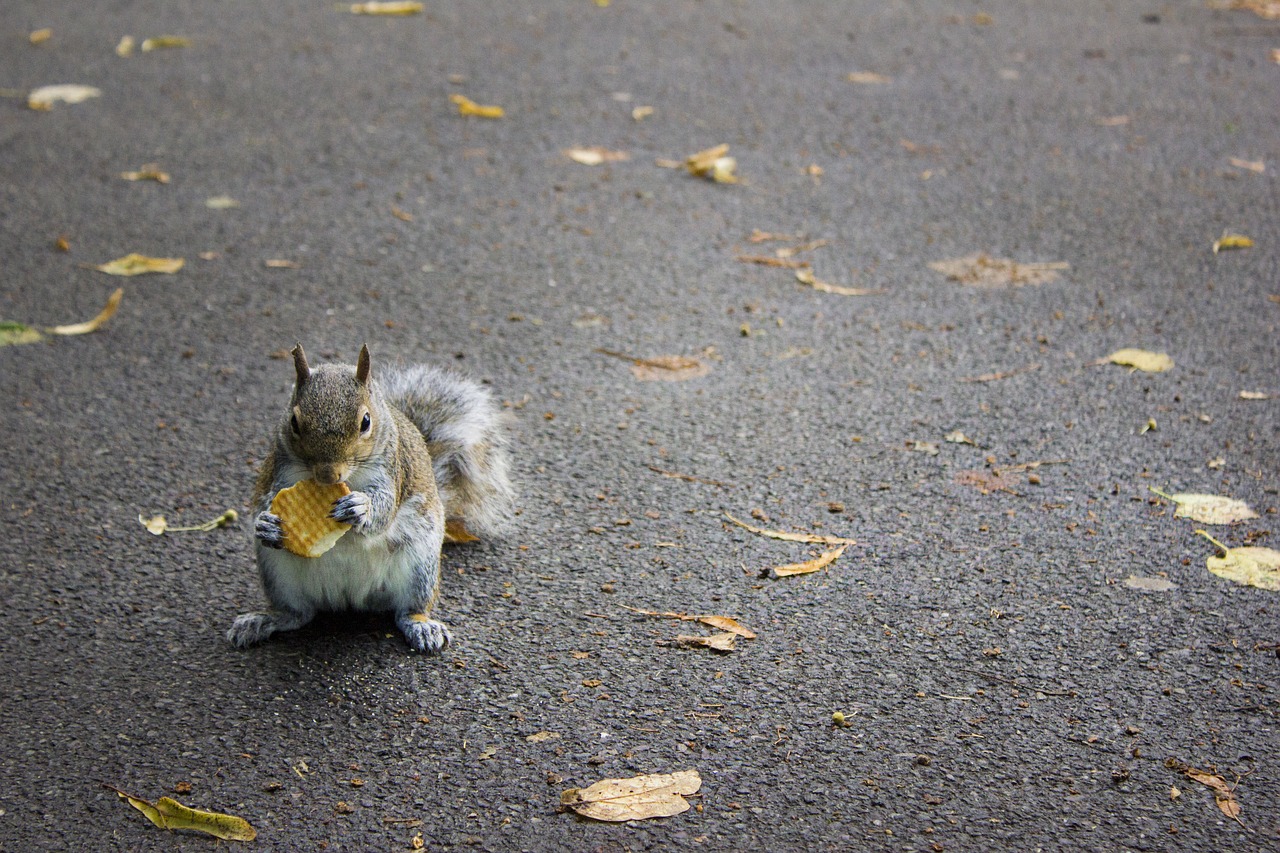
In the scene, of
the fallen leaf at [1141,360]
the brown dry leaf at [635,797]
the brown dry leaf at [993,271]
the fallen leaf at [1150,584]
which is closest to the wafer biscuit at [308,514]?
the brown dry leaf at [635,797]

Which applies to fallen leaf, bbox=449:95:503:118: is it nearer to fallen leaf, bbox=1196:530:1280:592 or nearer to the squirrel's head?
the squirrel's head

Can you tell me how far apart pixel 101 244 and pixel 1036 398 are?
124 inches

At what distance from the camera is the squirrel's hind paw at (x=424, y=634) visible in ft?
8.02

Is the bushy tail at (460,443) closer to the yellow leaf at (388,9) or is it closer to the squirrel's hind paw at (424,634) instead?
the squirrel's hind paw at (424,634)

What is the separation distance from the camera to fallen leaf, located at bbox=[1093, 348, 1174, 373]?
3.62 metres

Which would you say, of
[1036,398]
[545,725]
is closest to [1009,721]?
[545,725]

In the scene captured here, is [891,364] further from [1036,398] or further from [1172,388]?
[1172,388]

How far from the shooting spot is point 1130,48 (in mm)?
6637

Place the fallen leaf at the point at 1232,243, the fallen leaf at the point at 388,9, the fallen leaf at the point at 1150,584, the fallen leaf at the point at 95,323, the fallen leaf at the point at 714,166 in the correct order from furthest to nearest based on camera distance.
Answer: the fallen leaf at the point at 388,9
the fallen leaf at the point at 714,166
the fallen leaf at the point at 1232,243
the fallen leaf at the point at 95,323
the fallen leaf at the point at 1150,584

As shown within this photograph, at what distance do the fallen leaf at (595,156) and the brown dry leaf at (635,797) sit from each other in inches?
135

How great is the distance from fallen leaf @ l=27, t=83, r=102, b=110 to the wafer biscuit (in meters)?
4.05

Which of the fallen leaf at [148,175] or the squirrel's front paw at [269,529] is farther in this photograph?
the fallen leaf at [148,175]

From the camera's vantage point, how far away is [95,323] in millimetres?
3781

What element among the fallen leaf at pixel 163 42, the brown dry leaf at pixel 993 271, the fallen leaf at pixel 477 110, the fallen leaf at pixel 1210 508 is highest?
the fallen leaf at pixel 163 42
